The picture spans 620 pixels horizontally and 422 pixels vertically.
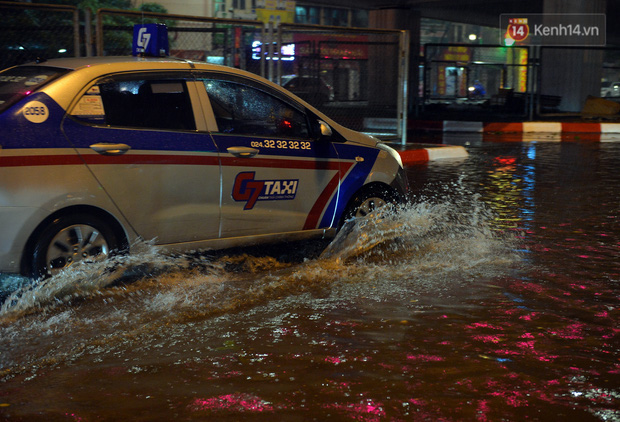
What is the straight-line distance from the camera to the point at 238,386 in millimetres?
3812

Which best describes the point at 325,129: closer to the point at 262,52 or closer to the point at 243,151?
the point at 243,151

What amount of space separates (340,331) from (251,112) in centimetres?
219

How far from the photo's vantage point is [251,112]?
6.18m

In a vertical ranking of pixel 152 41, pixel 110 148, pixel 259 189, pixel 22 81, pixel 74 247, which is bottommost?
pixel 74 247

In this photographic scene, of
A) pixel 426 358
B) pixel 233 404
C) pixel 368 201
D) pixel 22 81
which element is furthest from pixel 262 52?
pixel 233 404

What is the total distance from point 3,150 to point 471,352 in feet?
9.76

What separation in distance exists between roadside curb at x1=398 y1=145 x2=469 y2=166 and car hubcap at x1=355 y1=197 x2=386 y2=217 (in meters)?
7.09

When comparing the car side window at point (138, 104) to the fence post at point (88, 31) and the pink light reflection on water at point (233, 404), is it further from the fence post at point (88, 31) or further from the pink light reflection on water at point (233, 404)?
the fence post at point (88, 31)

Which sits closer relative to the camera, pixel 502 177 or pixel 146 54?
pixel 146 54

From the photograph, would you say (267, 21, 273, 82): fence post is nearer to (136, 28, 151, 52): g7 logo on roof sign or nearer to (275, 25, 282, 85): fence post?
(275, 25, 282, 85): fence post

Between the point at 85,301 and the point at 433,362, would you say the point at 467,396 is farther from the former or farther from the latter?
the point at 85,301

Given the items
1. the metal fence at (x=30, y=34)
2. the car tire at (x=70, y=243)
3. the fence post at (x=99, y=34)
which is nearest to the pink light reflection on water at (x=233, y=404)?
the car tire at (x=70, y=243)

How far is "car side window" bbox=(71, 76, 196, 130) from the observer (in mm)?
5328

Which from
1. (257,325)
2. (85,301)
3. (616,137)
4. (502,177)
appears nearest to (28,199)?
(85,301)
